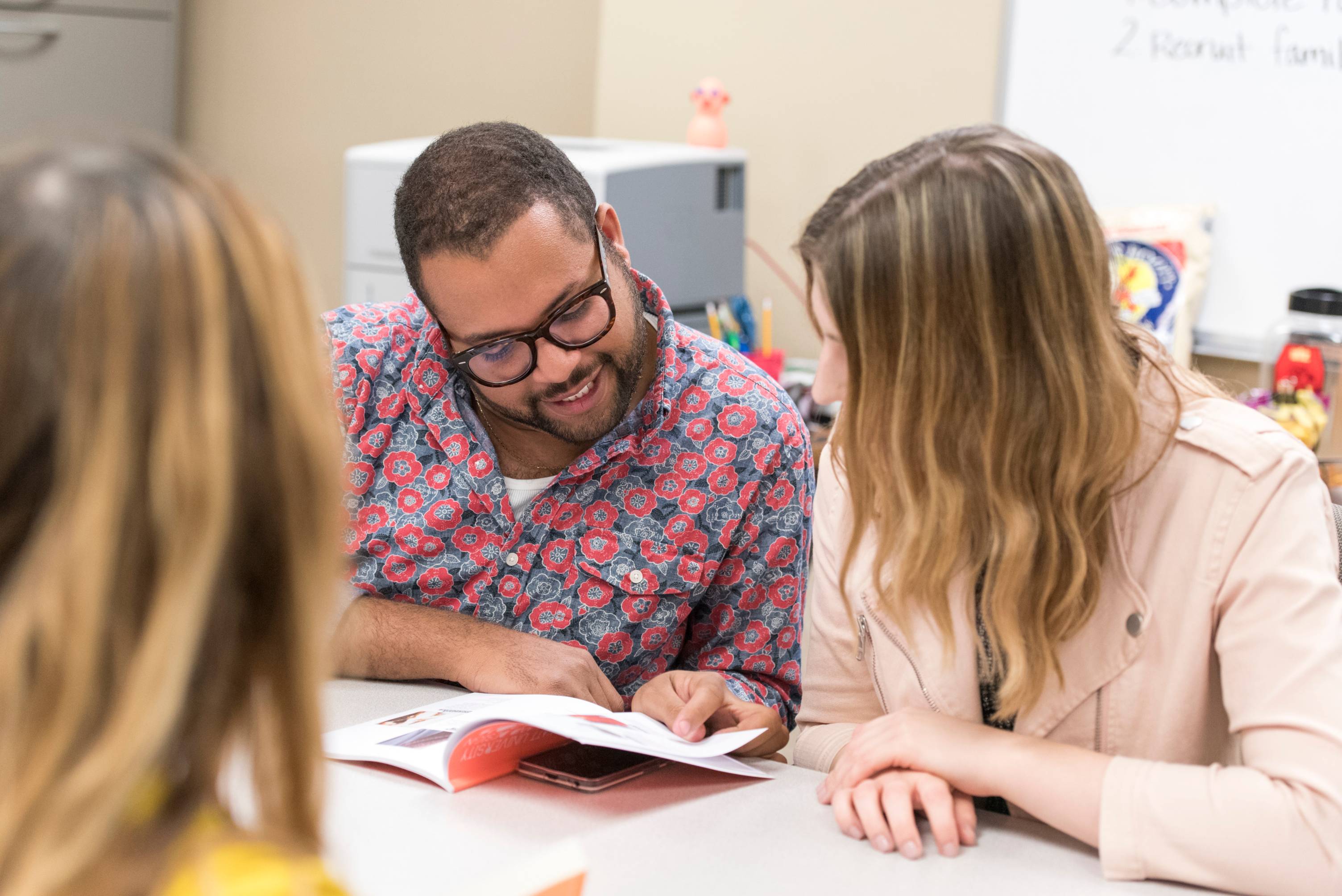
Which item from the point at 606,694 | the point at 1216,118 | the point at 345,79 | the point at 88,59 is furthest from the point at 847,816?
the point at 88,59

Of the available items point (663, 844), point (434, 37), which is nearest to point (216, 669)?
point (663, 844)

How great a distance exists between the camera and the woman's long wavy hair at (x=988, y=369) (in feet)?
2.90

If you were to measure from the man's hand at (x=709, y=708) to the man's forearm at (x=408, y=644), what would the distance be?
199 mm

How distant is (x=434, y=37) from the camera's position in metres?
3.17

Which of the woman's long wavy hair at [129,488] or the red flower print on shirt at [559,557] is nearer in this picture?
the woman's long wavy hair at [129,488]

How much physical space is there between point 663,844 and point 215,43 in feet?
10.3

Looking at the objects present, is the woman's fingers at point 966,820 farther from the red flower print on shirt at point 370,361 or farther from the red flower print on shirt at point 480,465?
Answer: the red flower print on shirt at point 370,361

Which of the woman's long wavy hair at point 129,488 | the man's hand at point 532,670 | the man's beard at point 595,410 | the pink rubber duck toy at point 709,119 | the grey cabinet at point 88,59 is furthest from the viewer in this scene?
the grey cabinet at point 88,59

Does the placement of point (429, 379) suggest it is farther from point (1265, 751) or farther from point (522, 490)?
point (1265, 751)

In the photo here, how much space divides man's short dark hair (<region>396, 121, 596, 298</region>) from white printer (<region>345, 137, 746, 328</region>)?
2.57 ft

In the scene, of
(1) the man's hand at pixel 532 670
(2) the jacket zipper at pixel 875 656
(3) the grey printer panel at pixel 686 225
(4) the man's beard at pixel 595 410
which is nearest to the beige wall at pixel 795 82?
(3) the grey printer panel at pixel 686 225

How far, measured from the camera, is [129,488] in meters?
0.44

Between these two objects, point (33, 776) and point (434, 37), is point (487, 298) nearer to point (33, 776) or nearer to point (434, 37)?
point (33, 776)

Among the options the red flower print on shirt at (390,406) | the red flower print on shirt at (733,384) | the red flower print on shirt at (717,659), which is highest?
the red flower print on shirt at (733,384)
